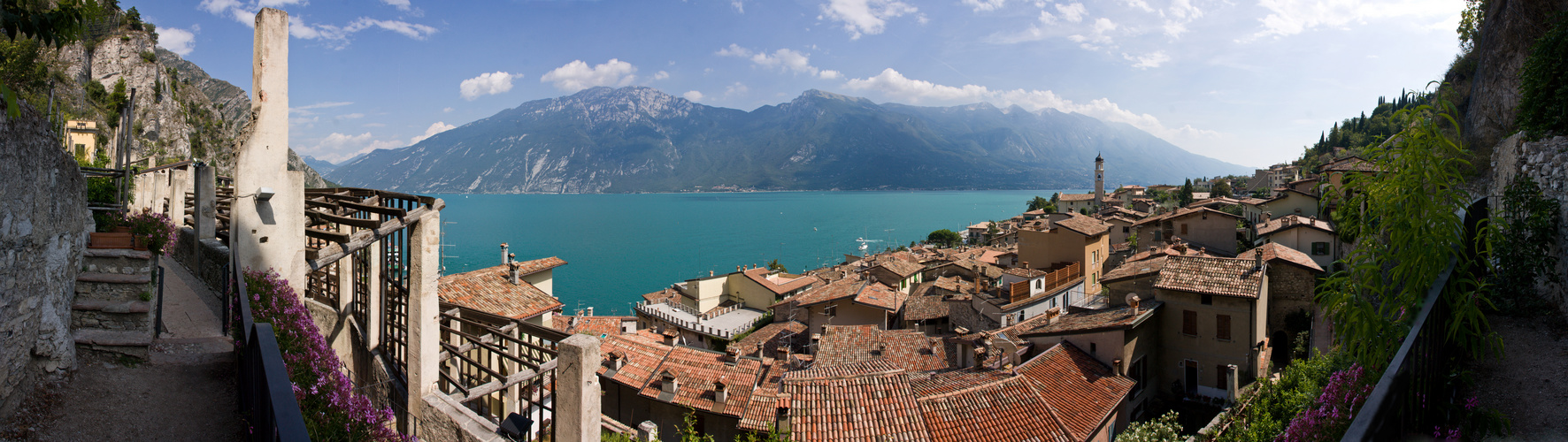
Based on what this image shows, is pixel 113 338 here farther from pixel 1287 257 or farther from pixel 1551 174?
pixel 1287 257

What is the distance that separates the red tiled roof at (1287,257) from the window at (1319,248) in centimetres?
718

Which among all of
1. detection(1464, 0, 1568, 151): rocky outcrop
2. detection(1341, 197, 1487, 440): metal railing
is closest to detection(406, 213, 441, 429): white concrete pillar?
detection(1341, 197, 1487, 440): metal railing

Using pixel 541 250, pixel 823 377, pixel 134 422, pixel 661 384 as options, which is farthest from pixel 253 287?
pixel 541 250

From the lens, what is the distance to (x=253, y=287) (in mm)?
6246

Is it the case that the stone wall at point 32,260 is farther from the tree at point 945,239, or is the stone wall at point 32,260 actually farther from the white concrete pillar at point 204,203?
the tree at point 945,239

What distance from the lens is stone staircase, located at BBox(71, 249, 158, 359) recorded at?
4461 mm

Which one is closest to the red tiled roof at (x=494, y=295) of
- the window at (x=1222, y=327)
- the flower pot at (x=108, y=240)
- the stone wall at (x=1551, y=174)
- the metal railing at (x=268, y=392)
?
the flower pot at (x=108, y=240)

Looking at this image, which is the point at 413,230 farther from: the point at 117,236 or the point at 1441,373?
the point at 1441,373

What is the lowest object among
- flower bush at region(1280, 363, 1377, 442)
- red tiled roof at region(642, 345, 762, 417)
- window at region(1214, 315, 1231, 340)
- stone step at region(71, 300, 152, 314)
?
red tiled roof at region(642, 345, 762, 417)

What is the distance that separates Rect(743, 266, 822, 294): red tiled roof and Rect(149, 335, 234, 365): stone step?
30.2m

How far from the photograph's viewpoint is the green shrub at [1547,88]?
4.05 m

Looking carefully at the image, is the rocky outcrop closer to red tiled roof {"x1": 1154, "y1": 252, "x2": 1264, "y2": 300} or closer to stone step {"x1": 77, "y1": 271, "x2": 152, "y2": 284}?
red tiled roof {"x1": 1154, "y1": 252, "x2": 1264, "y2": 300}

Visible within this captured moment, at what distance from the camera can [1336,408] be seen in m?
3.05

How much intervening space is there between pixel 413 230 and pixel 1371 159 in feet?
27.9
